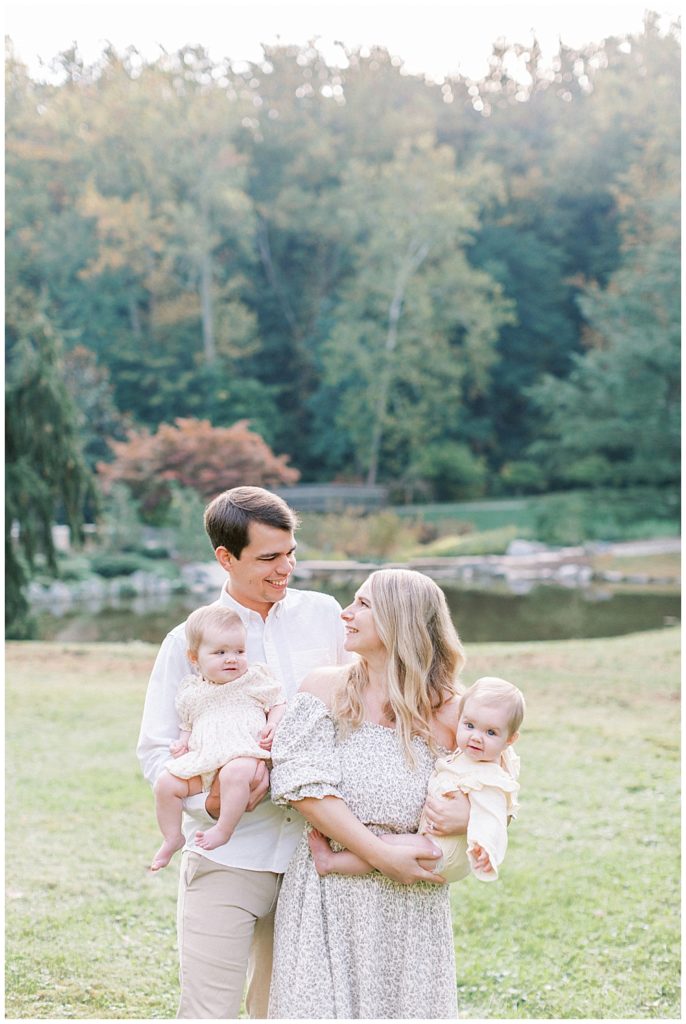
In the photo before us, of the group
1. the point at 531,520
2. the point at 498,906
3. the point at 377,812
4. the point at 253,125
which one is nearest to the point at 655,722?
the point at 498,906

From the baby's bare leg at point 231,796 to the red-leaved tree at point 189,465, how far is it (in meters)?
14.2

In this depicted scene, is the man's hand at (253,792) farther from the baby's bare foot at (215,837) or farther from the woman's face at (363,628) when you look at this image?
the woman's face at (363,628)

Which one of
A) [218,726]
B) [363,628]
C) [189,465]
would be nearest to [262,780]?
[218,726]

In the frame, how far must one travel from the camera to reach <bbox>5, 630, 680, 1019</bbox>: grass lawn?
3.24m

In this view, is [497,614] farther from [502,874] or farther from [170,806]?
[170,806]

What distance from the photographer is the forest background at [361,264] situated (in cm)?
2081

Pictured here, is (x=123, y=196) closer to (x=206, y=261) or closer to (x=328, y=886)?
(x=206, y=261)

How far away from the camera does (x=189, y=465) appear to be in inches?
642

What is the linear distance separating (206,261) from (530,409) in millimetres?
7856

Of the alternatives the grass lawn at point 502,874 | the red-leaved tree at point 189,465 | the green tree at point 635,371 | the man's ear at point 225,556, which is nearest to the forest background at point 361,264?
the green tree at point 635,371

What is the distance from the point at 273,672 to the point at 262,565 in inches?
8.4

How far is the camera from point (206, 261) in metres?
21.6

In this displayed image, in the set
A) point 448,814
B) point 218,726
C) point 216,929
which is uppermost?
point 218,726

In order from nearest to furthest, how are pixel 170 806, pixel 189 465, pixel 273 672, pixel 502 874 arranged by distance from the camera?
pixel 170 806, pixel 273 672, pixel 502 874, pixel 189 465
